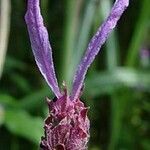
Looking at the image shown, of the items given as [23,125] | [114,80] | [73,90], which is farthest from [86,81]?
[73,90]

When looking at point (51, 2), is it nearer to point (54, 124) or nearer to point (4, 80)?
point (4, 80)

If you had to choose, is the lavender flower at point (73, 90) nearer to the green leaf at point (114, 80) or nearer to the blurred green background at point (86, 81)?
the blurred green background at point (86, 81)

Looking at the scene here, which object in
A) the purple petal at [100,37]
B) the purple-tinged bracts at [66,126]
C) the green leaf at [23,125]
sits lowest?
the purple-tinged bracts at [66,126]

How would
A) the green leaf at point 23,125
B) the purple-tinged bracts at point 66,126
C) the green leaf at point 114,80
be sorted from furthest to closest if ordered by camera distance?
the green leaf at point 114,80 → the green leaf at point 23,125 → the purple-tinged bracts at point 66,126

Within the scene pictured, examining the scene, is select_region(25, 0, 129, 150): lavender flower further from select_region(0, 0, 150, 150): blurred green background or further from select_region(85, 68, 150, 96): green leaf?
select_region(85, 68, 150, 96): green leaf

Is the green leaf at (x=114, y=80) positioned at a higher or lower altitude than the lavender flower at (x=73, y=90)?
higher

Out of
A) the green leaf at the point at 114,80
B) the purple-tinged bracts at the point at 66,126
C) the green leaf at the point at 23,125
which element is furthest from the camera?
the green leaf at the point at 114,80

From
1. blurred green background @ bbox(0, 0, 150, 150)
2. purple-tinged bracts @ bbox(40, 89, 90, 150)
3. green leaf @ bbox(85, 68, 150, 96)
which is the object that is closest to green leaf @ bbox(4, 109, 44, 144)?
blurred green background @ bbox(0, 0, 150, 150)

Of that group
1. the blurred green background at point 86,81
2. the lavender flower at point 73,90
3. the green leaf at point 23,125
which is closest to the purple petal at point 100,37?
the lavender flower at point 73,90
